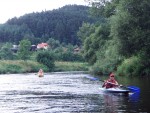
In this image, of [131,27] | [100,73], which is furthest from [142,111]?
[100,73]

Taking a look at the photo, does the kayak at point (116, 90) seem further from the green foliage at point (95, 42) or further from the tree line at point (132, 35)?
the green foliage at point (95, 42)

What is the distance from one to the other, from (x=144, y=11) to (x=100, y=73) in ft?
89.1

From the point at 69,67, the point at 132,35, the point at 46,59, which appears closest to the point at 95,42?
the point at 46,59

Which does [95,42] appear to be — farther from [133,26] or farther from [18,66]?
[133,26]

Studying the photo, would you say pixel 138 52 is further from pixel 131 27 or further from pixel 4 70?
pixel 4 70

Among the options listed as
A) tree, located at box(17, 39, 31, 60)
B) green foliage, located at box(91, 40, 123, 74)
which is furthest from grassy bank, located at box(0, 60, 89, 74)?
green foliage, located at box(91, 40, 123, 74)

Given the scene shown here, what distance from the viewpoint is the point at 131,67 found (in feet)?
178

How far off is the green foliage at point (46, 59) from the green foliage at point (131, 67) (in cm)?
4689

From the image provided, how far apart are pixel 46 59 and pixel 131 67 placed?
5216 centimetres

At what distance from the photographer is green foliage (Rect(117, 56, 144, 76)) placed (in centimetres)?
5200

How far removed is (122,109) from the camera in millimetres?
22234

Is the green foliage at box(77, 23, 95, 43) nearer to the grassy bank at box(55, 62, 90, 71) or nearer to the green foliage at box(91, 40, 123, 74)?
the green foliage at box(91, 40, 123, 74)

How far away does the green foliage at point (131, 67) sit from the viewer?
52.0m

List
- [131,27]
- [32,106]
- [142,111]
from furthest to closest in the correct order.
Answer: [131,27]
[32,106]
[142,111]
